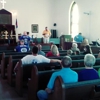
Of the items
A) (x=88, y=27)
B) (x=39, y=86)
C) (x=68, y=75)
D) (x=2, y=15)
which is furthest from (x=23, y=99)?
(x=2, y=15)

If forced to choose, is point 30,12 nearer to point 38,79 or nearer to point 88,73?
point 38,79

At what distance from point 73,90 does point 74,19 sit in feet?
38.7

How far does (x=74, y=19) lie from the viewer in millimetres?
14070

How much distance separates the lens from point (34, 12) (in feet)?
51.1

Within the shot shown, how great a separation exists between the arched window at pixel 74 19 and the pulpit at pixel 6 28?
4.32 metres

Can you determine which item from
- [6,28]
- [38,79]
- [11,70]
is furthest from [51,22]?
[38,79]

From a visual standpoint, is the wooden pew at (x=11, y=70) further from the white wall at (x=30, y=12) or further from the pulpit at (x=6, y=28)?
the white wall at (x=30, y=12)

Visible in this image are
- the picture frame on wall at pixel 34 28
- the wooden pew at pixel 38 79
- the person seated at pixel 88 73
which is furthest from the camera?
the picture frame on wall at pixel 34 28

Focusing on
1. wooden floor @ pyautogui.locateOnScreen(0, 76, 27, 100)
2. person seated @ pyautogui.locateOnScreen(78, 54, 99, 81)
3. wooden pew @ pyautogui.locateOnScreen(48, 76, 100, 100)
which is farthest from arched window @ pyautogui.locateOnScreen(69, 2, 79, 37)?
wooden pew @ pyautogui.locateOnScreen(48, 76, 100, 100)

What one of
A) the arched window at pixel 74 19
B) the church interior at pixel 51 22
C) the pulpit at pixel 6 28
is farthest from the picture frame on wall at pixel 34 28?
the arched window at pixel 74 19

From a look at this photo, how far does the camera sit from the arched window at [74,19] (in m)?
13.7

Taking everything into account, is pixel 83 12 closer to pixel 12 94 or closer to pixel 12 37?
pixel 12 37

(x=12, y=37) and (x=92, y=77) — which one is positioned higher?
(x=12, y=37)

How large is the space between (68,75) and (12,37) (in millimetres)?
11624
